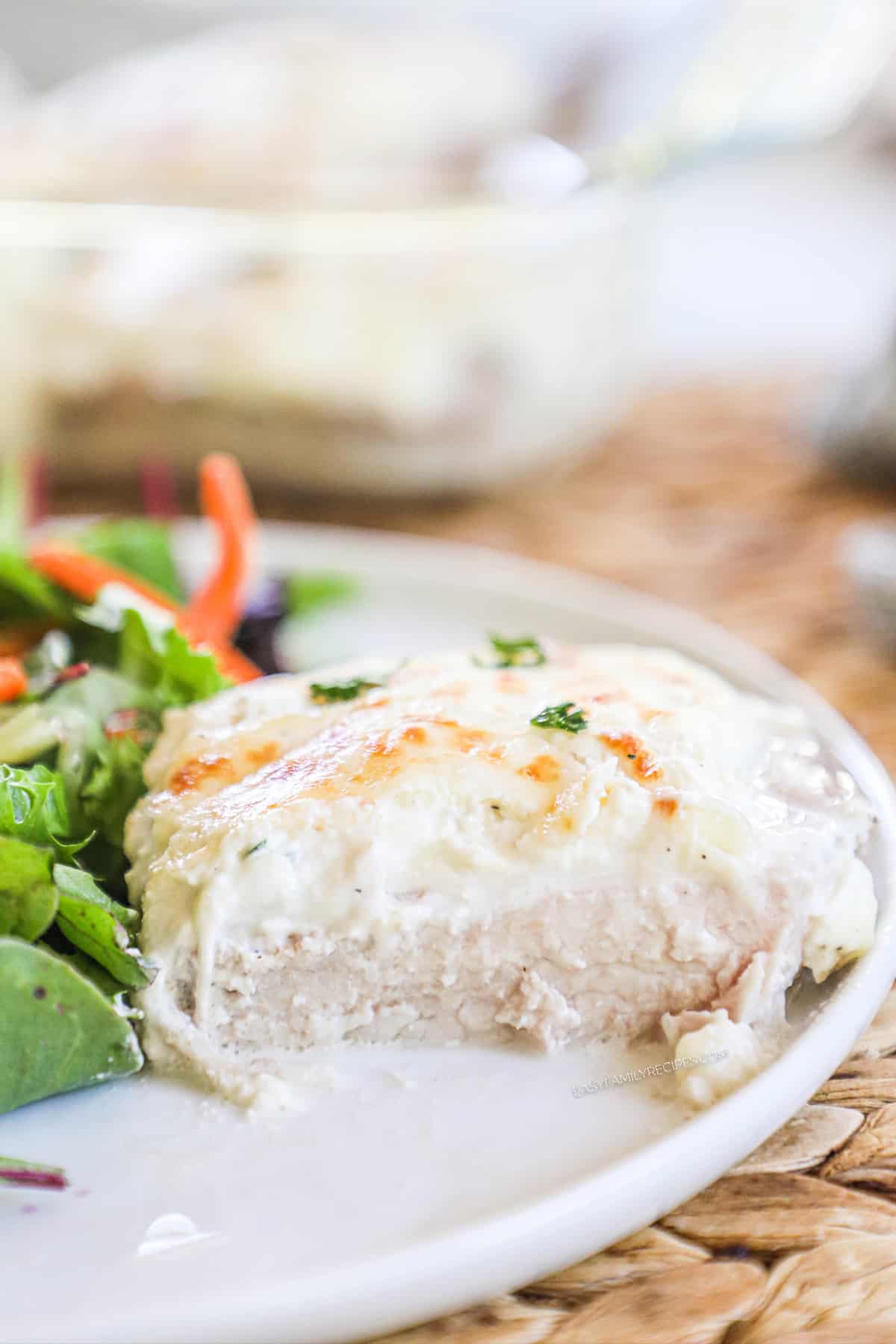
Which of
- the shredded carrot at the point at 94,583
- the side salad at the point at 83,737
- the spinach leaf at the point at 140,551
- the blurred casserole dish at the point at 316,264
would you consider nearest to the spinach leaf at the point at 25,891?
the side salad at the point at 83,737

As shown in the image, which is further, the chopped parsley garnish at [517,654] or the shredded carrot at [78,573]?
the shredded carrot at [78,573]

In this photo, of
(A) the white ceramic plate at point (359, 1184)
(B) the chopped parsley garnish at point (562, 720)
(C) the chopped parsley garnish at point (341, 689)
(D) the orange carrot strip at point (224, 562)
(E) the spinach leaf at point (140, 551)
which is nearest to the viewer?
(A) the white ceramic plate at point (359, 1184)

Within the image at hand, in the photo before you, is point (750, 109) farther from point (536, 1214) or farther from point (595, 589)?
point (536, 1214)

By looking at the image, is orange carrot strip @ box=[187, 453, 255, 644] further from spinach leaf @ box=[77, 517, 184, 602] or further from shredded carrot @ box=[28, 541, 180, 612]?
spinach leaf @ box=[77, 517, 184, 602]


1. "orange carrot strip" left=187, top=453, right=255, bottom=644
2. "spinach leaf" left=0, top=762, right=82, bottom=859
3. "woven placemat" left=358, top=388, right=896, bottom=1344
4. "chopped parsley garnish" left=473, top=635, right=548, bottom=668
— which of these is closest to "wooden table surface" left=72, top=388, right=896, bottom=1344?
"woven placemat" left=358, top=388, right=896, bottom=1344

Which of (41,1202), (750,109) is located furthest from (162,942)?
(750,109)

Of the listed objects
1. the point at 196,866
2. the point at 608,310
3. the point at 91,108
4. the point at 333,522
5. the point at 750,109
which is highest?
the point at 750,109

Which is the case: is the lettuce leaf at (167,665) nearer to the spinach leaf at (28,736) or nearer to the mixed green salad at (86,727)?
the mixed green salad at (86,727)
